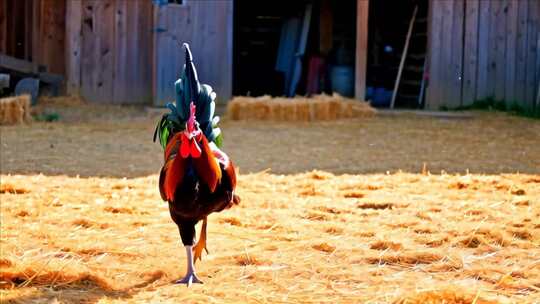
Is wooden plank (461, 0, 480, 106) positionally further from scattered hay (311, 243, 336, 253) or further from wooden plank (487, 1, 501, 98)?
scattered hay (311, 243, 336, 253)

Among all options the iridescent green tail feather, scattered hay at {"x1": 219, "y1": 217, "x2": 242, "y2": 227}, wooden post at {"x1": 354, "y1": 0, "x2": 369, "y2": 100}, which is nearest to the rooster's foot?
the iridescent green tail feather

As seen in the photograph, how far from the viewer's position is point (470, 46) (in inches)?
659

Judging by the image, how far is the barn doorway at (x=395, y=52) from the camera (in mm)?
18594

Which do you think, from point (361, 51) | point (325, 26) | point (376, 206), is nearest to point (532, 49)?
point (361, 51)

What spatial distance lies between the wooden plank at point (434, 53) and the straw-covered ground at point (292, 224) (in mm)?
3948

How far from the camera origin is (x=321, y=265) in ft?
19.7

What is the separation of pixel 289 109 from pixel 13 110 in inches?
159

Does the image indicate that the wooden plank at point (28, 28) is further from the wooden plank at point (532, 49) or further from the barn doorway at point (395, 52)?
the wooden plank at point (532, 49)

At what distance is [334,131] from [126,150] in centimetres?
335

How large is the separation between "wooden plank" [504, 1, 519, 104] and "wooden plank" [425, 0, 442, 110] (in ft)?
3.81

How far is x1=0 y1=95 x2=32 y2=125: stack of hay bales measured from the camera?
548 inches

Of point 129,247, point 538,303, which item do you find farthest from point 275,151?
point 538,303

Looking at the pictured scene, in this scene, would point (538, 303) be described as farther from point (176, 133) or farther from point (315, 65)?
point (315, 65)

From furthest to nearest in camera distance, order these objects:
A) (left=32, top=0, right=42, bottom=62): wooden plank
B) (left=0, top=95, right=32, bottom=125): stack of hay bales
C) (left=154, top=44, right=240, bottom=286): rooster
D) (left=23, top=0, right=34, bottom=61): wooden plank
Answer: (left=23, top=0, right=34, bottom=61): wooden plank, (left=32, top=0, right=42, bottom=62): wooden plank, (left=0, top=95, right=32, bottom=125): stack of hay bales, (left=154, top=44, right=240, bottom=286): rooster
